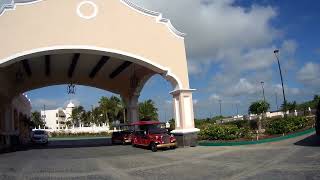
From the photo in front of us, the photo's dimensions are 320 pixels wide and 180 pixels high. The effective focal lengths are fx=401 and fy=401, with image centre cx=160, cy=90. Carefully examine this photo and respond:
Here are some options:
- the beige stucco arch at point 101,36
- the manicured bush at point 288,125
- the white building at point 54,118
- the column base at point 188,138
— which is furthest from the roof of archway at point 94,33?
the white building at point 54,118

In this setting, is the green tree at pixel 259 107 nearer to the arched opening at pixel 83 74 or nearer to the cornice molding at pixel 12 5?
the arched opening at pixel 83 74

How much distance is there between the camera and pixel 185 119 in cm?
2581

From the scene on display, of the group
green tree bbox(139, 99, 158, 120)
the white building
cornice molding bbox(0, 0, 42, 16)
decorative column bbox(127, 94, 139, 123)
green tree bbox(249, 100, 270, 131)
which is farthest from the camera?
the white building

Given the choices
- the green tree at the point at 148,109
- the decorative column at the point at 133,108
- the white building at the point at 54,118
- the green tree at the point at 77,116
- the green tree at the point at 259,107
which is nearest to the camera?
the decorative column at the point at 133,108

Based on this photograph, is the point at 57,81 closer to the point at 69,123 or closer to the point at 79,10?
the point at 79,10

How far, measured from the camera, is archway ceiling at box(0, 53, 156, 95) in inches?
1214

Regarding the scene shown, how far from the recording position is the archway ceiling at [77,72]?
3084 centimetres

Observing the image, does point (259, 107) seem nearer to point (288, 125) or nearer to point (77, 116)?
point (288, 125)

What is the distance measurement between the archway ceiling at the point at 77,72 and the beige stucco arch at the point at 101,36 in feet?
18.0

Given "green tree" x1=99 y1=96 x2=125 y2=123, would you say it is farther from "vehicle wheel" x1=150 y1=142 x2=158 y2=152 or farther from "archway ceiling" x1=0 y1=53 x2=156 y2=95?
"vehicle wheel" x1=150 y1=142 x2=158 y2=152

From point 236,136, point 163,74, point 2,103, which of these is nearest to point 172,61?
point 163,74

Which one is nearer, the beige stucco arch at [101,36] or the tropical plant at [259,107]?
the beige stucco arch at [101,36]

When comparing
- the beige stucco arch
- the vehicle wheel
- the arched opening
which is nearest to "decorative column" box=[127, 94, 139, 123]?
the arched opening

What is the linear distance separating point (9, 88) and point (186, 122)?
16.8 metres
